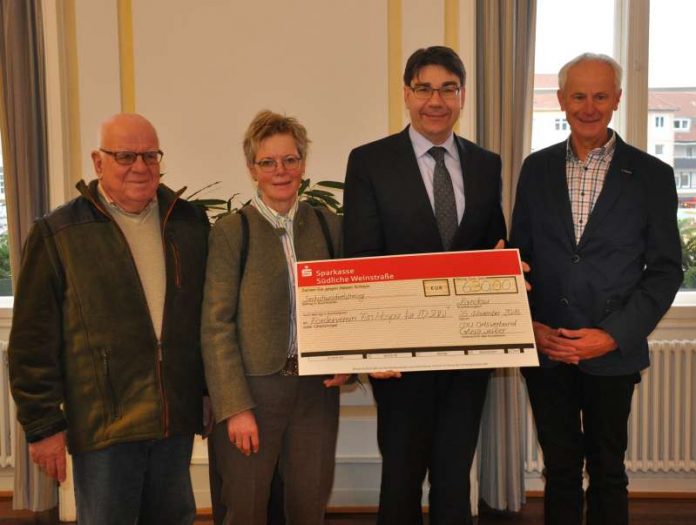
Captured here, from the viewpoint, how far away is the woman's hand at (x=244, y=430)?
207 centimetres

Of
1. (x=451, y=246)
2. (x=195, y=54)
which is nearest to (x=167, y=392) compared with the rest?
(x=451, y=246)

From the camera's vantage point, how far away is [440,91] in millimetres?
2244

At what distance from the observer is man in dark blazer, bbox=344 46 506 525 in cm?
224

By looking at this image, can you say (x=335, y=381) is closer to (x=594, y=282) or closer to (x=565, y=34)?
(x=594, y=282)

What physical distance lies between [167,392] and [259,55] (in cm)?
224

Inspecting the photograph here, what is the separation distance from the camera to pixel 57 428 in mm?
1974

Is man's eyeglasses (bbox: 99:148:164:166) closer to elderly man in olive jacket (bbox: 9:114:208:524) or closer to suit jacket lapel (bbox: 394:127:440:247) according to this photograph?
elderly man in olive jacket (bbox: 9:114:208:524)

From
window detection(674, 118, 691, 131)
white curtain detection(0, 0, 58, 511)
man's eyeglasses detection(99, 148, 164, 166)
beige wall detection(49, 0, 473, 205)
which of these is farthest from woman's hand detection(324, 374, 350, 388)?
window detection(674, 118, 691, 131)

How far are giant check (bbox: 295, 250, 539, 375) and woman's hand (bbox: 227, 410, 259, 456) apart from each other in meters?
0.26

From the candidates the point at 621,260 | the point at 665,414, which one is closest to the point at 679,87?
the point at 665,414

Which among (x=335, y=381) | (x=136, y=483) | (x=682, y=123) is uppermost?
(x=682, y=123)

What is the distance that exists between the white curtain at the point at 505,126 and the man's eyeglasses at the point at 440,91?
4.64ft

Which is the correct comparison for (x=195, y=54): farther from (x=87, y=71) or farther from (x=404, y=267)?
(x=404, y=267)

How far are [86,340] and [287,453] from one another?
0.71 meters
